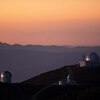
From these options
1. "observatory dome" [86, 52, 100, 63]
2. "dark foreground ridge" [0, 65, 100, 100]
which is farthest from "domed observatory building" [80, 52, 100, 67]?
"dark foreground ridge" [0, 65, 100, 100]

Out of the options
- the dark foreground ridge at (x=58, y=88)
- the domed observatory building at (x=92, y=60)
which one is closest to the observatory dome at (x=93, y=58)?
the domed observatory building at (x=92, y=60)

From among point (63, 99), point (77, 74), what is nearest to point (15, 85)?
point (63, 99)

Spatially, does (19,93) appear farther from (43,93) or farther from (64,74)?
(64,74)

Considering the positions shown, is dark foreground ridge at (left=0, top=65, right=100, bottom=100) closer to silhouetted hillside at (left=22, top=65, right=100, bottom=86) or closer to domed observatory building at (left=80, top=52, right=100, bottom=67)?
silhouetted hillside at (left=22, top=65, right=100, bottom=86)

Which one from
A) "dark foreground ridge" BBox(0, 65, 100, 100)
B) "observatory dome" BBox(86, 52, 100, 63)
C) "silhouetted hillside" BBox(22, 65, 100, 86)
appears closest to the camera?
"dark foreground ridge" BBox(0, 65, 100, 100)

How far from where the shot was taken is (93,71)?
66.2 m

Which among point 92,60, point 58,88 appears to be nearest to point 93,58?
point 92,60

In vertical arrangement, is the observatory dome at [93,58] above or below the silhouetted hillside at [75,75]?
above

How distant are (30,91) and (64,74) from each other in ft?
72.6

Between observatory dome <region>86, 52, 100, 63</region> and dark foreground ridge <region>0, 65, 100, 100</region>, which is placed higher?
observatory dome <region>86, 52, 100, 63</region>

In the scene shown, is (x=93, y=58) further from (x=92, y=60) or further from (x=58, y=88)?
(x=58, y=88)

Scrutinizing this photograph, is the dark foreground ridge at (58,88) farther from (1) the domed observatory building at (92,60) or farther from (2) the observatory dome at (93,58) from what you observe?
(2) the observatory dome at (93,58)

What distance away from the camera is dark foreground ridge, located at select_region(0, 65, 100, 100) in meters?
36.6

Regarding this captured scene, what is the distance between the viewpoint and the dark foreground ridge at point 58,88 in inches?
1439
